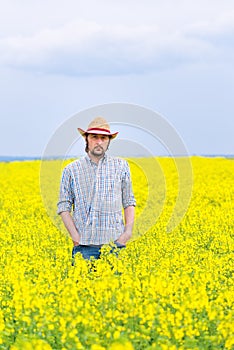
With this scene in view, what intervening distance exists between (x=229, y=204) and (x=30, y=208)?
4407 millimetres

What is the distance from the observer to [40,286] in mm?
6211

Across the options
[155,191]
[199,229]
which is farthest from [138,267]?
[155,191]

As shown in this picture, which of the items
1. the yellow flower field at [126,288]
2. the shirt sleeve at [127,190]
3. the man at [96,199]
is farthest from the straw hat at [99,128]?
the yellow flower field at [126,288]

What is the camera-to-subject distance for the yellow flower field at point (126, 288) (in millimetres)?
5281

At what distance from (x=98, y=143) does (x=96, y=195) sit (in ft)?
1.83

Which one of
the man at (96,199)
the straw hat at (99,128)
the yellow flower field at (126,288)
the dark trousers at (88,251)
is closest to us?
the yellow flower field at (126,288)

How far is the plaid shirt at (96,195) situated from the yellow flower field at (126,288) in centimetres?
26

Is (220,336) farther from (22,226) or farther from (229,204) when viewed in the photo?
(229,204)

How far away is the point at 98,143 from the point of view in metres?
7.11

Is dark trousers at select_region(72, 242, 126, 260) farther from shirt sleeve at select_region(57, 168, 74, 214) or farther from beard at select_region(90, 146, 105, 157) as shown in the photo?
beard at select_region(90, 146, 105, 157)

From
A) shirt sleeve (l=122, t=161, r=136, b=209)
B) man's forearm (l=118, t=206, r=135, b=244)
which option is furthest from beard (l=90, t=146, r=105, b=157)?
man's forearm (l=118, t=206, r=135, b=244)

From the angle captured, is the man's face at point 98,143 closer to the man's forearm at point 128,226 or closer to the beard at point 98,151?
the beard at point 98,151

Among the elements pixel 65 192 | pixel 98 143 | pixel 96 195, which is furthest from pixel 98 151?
pixel 65 192

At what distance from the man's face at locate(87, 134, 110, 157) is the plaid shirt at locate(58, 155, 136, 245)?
16 cm
